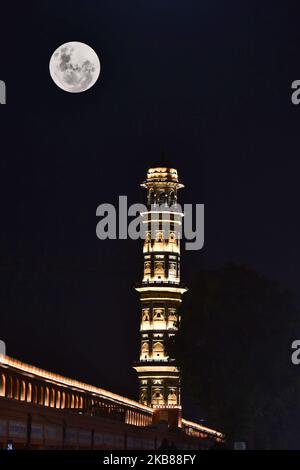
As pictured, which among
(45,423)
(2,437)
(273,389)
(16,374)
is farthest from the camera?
(16,374)

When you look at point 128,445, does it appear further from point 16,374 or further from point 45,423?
point 16,374

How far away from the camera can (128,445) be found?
9006cm

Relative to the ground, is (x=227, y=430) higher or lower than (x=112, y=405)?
lower

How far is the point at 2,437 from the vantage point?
187 ft

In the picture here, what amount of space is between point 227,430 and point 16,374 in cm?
2371

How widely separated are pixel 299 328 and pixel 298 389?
6.17 m

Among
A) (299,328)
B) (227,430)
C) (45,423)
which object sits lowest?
(45,423)
